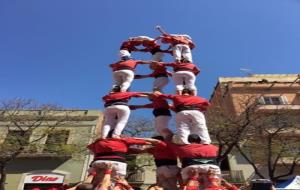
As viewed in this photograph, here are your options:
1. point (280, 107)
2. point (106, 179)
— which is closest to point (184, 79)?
point (106, 179)

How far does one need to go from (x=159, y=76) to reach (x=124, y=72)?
117 centimetres

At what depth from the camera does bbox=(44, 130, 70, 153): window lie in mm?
21250

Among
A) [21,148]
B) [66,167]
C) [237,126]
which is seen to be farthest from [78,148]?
[237,126]

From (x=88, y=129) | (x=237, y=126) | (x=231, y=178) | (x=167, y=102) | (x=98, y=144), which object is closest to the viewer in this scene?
(x=98, y=144)

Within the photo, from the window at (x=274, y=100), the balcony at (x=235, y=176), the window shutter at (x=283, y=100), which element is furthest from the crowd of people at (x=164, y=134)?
the window shutter at (x=283, y=100)

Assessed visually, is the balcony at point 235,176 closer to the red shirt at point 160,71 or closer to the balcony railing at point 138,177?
the balcony railing at point 138,177

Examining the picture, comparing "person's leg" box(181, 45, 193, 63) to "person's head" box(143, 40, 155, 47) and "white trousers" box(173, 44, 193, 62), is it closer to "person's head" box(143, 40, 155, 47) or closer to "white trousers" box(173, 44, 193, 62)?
"white trousers" box(173, 44, 193, 62)

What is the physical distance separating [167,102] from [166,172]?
1.76 metres

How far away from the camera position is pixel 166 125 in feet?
23.1

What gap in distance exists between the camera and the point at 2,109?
2189 centimetres

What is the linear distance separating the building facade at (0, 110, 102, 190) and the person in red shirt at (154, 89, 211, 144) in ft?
53.2

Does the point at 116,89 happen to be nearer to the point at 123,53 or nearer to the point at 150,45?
the point at 123,53

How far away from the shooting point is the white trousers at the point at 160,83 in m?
7.89

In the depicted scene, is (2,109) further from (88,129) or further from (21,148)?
(88,129)
